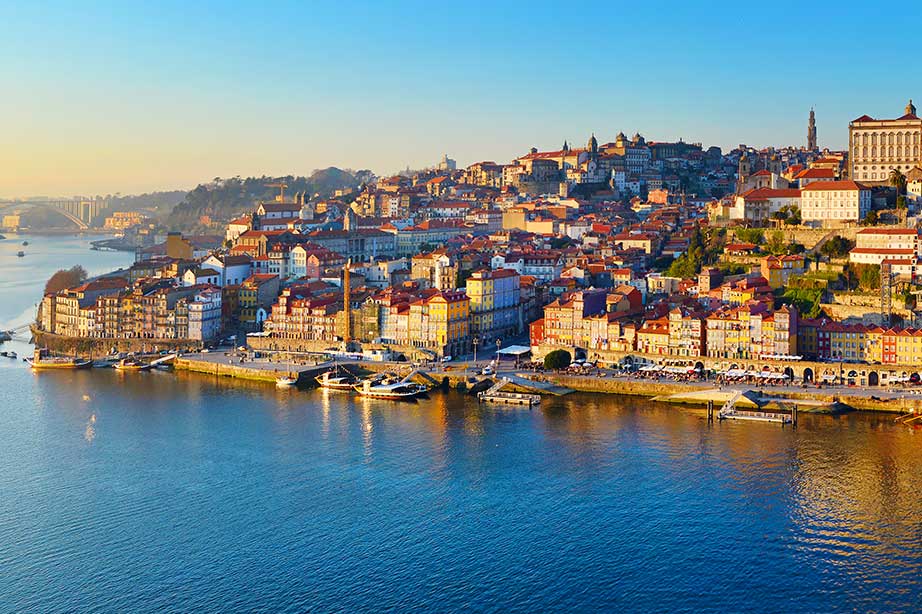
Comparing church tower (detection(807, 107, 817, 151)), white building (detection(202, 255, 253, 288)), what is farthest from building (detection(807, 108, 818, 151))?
white building (detection(202, 255, 253, 288))

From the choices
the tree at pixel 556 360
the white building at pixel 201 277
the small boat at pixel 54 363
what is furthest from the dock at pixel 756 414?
the white building at pixel 201 277

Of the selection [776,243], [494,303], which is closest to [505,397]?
[494,303]

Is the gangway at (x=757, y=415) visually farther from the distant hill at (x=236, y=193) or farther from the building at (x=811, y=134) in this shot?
the distant hill at (x=236, y=193)

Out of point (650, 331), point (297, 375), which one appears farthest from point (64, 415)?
point (650, 331)

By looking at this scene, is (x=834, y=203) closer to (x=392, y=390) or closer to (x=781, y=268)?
(x=781, y=268)

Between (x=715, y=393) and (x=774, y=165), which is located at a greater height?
(x=774, y=165)

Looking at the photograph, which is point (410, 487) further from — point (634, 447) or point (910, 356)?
point (910, 356)

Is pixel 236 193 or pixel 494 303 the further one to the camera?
pixel 236 193
